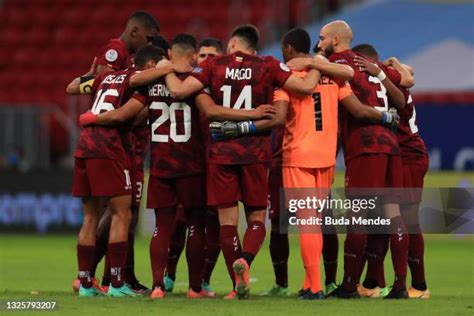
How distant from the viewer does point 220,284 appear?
1282cm

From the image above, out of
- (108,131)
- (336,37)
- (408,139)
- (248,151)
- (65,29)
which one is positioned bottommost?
(248,151)

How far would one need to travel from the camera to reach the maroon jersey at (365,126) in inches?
Answer: 426

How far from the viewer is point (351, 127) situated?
10930mm

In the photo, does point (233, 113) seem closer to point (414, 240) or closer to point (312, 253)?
point (312, 253)

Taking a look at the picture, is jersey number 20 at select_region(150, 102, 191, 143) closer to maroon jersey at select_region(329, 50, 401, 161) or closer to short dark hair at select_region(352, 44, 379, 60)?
maroon jersey at select_region(329, 50, 401, 161)

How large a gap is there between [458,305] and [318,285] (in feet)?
3.91

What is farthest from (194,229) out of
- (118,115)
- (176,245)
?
(118,115)

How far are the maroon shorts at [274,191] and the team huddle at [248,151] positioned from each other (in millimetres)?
12

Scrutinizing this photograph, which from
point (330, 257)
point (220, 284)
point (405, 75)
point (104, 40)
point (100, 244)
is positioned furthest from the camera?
point (104, 40)

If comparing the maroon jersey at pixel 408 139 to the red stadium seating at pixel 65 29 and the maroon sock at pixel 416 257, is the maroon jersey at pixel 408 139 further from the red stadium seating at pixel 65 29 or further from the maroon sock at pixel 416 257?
the red stadium seating at pixel 65 29

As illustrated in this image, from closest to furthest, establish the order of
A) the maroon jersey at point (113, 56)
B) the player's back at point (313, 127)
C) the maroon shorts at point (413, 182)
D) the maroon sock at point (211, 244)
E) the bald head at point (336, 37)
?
the player's back at point (313, 127), the bald head at point (336, 37), the maroon sock at point (211, 244), the maroon shorts at point (413, 182), the maroon jersey at point (113, 56)

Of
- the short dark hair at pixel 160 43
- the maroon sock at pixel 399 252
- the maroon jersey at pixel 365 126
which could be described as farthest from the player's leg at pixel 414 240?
the short dark hair at pixel 160 43

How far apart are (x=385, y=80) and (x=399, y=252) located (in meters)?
1.56

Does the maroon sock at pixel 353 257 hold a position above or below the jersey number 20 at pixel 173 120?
below
